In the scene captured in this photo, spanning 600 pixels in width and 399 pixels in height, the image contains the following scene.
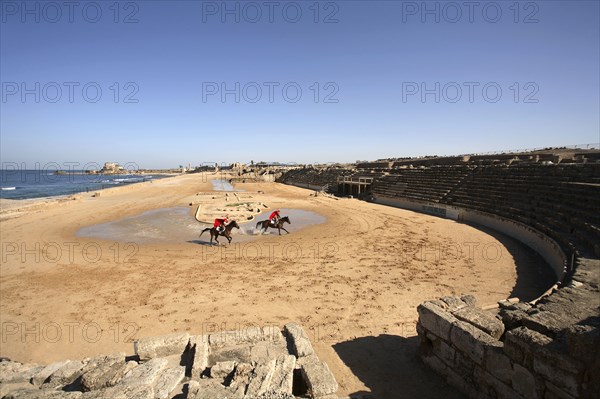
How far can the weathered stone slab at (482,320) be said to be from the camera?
213 inches

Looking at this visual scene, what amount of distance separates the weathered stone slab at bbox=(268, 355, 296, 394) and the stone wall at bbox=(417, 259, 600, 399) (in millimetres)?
2930

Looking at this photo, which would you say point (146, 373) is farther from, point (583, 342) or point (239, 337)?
point (583, 342)

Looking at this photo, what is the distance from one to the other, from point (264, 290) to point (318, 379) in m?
5.33

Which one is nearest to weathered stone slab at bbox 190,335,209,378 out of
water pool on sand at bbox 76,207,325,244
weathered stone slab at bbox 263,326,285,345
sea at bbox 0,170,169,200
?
weathered stone slab at bbox 263,326,285,345

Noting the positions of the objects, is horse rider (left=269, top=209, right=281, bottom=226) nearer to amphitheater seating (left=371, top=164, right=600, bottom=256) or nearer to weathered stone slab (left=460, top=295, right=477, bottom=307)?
weathered stone slab (left=460, top=295, right=477, bottom=307)

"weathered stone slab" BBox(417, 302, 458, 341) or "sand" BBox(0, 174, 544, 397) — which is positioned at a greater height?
"weathered stone slab" BBox(417, 302, 458, 341)

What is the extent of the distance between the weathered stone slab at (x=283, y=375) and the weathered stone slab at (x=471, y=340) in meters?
3.03

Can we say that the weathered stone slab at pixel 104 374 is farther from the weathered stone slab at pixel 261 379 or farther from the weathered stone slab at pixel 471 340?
the weathered stone slab at pixel 471 340

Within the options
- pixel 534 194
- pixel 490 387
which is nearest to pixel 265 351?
pixel 490 387

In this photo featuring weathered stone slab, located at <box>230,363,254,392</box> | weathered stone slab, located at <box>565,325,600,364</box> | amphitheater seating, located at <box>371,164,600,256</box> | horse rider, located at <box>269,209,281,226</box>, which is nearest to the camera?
weathered stone slab, located at <box>565,325,600,364</box>

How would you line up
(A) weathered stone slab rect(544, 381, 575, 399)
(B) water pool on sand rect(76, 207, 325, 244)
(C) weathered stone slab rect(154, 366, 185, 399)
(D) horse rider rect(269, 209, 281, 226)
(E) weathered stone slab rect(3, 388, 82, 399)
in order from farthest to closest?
(D) horse rider rect(269, 209, 281, 226)
(B) water pool on sand rect(76, 207, 325, 244)
(C) weathered stone slab rect(154, 366, 185, 399)
(E) weathered stone slab rect(3, 388, 82, 399)
(A) weathered stone slab rect(544, 381, 575, 399)

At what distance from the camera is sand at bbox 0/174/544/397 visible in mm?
6918

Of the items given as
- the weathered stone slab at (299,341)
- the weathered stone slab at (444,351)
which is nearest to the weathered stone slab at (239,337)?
the weathered stone slab at (299,341)

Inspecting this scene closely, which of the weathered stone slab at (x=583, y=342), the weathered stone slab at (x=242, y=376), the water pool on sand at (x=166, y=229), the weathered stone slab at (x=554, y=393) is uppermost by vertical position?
the weathered stone slab at (x=583, y=342)
